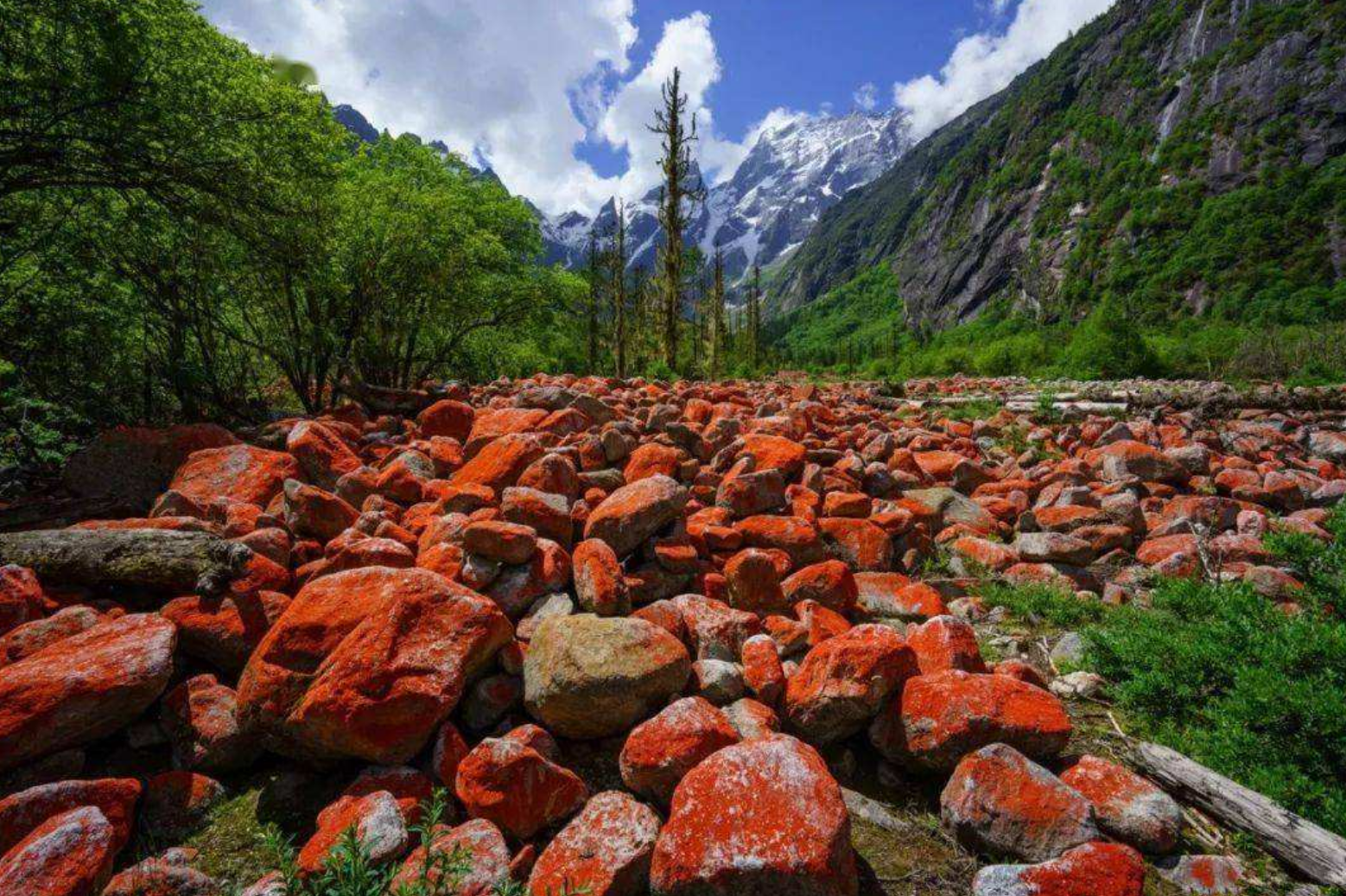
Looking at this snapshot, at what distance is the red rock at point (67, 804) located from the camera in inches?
84.3

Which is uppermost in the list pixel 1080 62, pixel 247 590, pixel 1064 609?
pixel 1080 62

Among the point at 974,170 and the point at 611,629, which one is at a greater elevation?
the point at 974,170

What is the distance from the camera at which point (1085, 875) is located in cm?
202

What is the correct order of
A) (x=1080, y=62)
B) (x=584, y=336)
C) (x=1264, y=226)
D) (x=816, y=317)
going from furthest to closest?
(x=816, y=317) → (x=1080, y=62) → (x=1264, y=226) → (x=584, y=336)

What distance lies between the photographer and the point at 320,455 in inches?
203

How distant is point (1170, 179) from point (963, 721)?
10168 cm

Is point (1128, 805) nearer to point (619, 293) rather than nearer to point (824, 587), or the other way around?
point (824, 587)

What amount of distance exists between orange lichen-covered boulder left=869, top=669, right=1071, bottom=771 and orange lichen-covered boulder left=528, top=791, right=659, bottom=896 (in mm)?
1275

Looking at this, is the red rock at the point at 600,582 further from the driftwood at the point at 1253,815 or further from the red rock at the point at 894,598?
the driftwood at the point at 1253,815

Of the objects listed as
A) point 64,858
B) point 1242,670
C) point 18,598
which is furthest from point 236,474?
point 1242,670

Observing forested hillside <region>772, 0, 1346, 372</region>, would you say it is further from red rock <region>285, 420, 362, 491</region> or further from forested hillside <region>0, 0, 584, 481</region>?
red rock <region>285, 420, 362, 491</region>

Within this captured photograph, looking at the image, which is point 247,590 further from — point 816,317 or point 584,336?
point 816,317

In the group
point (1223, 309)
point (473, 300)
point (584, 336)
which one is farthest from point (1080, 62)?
point (473, 300)

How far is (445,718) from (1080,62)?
534 feet
